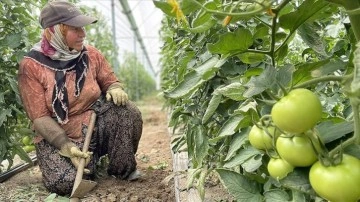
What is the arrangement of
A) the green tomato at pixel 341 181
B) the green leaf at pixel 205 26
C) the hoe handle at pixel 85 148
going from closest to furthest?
the green tomato at pixel 341 181, the green leaf at pixel 205 26, the hoe handle at pixel 85 148

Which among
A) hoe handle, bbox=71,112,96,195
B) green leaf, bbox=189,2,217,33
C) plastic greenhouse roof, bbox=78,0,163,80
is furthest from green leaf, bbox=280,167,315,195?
plastic greenhouse roof, bbox=78,0,163,80

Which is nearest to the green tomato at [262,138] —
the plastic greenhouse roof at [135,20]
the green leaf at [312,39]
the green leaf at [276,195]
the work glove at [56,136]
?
the green leaf at [276,195]

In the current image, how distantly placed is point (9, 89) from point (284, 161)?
2.08 metres

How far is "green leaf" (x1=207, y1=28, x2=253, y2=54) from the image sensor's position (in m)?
0.97

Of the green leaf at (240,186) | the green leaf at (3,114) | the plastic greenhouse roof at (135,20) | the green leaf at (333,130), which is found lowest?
the plastic greenhouse roof at (135,20)

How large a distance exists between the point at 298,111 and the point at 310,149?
0.33ft

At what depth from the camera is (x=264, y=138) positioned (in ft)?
2.87

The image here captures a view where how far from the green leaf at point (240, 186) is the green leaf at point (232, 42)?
0.26 meters

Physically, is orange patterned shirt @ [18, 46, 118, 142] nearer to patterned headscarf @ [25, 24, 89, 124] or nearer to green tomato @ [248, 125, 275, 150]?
patterned headscarf @ [25, 24, 89, 124]

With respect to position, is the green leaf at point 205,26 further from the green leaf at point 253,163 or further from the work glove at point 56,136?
the work glove at point 56,136

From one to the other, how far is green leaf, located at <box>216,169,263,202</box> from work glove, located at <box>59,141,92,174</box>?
1467 millimetres

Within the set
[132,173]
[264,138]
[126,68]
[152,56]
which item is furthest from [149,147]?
[152,56]

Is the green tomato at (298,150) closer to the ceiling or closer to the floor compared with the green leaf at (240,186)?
closer to the ceiling

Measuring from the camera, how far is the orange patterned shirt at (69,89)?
2.49 metres
